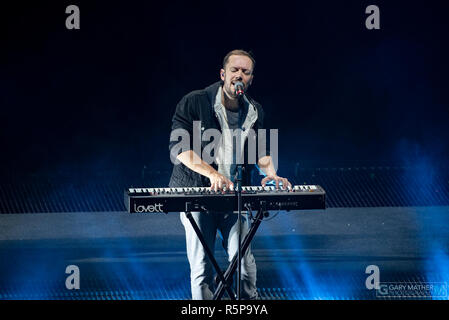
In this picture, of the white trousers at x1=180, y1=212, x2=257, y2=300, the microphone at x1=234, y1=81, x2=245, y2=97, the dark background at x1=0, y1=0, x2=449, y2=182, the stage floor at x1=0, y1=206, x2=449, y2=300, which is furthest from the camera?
the dark background at x1=0, y1=0, x2=449, y2=182

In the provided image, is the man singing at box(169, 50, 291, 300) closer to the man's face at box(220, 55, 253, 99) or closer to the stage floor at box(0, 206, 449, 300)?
the man's face at box(220, 55, 253, 99)

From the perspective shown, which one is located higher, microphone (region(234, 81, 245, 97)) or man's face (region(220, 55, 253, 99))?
man's face (region(220, 55, 253, 99))

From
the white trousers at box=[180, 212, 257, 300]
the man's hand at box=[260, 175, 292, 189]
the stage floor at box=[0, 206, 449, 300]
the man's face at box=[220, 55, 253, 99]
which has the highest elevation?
the man's face at box=[220, 55, 253, 99]

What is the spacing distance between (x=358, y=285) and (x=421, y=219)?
2.74 meters

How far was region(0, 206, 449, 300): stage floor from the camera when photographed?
13.2 ft

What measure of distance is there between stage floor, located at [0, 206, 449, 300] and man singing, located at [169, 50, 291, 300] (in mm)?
335

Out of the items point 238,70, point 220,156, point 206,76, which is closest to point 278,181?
point 220,156

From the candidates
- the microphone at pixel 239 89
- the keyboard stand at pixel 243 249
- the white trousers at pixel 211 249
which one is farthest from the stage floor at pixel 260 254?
the microphone at pixel 239 89

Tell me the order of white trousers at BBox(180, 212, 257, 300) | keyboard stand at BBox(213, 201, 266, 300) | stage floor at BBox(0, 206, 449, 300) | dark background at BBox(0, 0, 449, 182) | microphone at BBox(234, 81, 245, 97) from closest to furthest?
microphone at BBox(234, 81, 245, 97)
keyboard stand at BBox(213, 201, 266, 300)
white trousers at BBox(180, 212, 257, 300)
stage floor at BBox(0, 206, 449, 300)
dark background at BBox(0, 0, 449, 182)

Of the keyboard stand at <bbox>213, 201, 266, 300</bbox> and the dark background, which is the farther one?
the dark background

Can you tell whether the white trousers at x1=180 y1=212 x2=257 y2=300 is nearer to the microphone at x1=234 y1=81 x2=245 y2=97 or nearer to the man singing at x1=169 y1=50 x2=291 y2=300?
the man singing at x1=169 y1=50 x2=291 y2=300

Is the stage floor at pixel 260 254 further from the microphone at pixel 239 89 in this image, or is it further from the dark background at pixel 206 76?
the dark background at pixel 206 76

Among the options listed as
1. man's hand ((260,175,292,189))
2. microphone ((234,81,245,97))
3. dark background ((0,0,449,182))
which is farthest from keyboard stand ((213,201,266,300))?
dark background ((0,0,449,182))

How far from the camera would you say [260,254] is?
5039 millimetres
